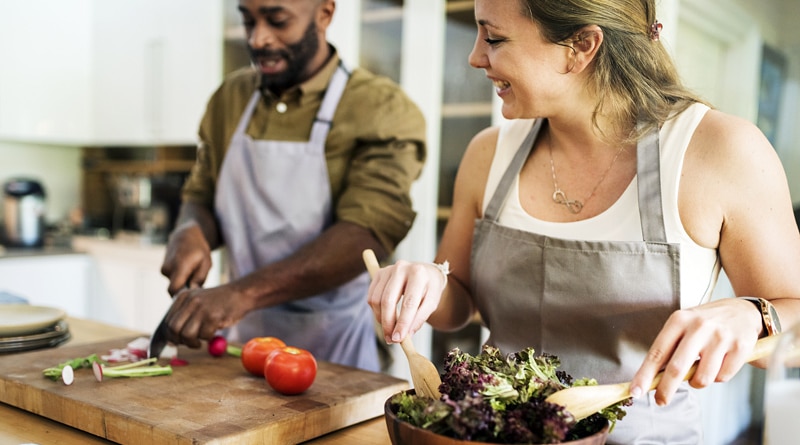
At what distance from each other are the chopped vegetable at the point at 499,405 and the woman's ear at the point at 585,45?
532 millimetres

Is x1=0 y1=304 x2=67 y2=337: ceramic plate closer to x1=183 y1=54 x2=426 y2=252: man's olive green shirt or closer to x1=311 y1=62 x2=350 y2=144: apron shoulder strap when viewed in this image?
x1=183 y1=54 x2=426 y2=252: man's olive green shirt

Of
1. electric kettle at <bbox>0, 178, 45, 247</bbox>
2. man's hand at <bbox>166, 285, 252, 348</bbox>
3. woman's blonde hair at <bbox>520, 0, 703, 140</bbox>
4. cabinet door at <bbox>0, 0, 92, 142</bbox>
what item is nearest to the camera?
woman's blonde hair at <bbox>520, 0, 703, 140</bbox>

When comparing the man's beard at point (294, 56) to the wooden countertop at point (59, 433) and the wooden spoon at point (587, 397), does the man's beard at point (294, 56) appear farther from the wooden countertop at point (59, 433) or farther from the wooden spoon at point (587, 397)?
the wooden spoon at point (587, 397)

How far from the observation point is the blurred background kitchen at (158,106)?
2.22 metres

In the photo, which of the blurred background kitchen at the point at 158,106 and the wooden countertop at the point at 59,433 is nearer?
the wooden countertop at the point at 59,433

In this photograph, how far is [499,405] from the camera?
819 millimetres

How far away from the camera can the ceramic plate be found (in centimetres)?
152

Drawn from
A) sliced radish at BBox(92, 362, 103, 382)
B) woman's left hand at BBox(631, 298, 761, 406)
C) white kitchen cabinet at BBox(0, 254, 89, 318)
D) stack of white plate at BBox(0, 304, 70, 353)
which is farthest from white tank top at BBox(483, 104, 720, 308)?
white kitchen cabinet at BBox(0, 254, 89, 318)

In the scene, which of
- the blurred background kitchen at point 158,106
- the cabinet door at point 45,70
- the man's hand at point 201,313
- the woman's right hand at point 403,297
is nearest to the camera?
the woman's right hand at point 403,297

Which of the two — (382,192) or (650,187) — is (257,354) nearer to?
(382,192)

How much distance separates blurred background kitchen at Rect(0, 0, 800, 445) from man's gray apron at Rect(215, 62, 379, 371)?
94 cm

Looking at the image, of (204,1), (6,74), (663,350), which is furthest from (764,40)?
(6,74)

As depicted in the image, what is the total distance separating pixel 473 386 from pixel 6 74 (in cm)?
365

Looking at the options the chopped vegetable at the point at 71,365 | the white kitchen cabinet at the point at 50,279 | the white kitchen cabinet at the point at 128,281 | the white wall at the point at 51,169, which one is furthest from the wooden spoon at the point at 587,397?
the white wall at the point at 51,169
